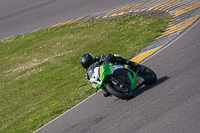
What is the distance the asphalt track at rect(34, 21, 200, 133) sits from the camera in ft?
21.1

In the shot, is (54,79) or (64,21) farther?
(64,21)

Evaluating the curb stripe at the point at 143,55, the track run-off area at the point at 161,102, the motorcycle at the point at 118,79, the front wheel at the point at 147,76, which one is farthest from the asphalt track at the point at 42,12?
the motorcycle at the point at 118,79

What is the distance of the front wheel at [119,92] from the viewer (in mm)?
7855

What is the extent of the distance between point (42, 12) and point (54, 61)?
5.48 metres

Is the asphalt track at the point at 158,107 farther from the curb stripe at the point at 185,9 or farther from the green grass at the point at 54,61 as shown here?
the curb stripe at the point at 185,9

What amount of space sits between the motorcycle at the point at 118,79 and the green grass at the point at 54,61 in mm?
2250

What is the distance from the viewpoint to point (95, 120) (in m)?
8.09

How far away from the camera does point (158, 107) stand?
7156 millimetres

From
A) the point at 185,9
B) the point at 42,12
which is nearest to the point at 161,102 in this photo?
the point at 185,9

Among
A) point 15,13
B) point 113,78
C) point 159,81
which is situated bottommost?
point 159,81

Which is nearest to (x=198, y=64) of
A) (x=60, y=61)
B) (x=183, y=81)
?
(x=183, y=81)

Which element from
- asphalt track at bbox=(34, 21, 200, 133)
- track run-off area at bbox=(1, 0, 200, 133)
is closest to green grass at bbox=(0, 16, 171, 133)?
track run-off area at bbox=(1, 0, 200, 133)

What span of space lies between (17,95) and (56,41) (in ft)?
14.2

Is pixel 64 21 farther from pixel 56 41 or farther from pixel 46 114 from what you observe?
pixel 46 114
